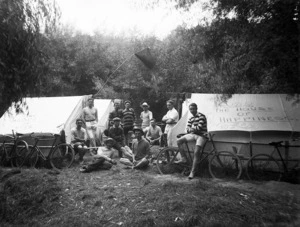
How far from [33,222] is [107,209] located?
1.31 metres

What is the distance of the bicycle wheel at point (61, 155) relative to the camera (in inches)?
306

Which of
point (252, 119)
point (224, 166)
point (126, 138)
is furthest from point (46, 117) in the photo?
point (252, 119)

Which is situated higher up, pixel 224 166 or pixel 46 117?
pixel 46 117

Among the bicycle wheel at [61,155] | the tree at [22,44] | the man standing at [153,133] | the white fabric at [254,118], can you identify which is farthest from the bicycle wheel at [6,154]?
the white fabric at [254,118]

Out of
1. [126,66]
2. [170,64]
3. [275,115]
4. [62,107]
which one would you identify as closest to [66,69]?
[126,66]

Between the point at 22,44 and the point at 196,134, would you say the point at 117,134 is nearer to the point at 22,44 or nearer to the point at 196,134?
the point at 196,134

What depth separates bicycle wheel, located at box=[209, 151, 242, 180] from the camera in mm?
6395

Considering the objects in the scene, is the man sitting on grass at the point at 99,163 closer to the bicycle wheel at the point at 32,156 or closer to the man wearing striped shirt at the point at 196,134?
the bicycle wheel at the point at 32,156

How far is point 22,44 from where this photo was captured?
5.64 meters

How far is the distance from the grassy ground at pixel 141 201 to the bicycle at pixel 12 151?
1150 mm

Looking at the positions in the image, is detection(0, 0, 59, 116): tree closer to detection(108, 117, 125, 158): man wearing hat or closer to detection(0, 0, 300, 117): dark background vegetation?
detection(0, 0, 300, 117): dark background vegetation

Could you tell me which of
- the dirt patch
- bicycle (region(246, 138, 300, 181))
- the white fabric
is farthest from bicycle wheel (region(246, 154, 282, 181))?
the white fabric

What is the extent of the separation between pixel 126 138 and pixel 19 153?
2965mm

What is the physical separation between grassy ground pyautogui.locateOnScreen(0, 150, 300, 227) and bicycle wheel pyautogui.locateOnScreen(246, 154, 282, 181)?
0.38 metres
